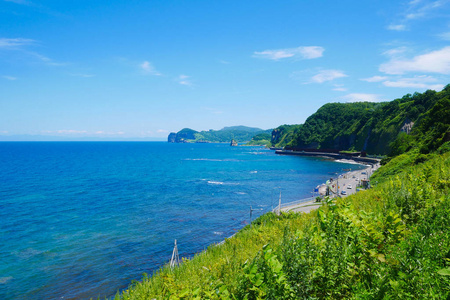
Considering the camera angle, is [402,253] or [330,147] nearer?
[402,253]

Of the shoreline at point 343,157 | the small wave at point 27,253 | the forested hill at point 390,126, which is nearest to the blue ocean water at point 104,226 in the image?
the small wave at point 27,253

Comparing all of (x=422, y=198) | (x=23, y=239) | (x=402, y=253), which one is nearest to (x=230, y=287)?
(x=402, y=253)

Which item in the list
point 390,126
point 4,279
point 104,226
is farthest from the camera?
point 390,126

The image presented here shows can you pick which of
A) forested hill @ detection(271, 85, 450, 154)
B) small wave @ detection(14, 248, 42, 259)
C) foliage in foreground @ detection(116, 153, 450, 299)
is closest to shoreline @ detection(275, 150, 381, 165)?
forested hill @ detection(271, 85, 450, 154)

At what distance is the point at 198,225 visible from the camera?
40.0m

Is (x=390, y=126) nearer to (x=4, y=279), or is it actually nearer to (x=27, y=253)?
(x=27, y=253)

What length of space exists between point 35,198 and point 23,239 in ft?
85.4

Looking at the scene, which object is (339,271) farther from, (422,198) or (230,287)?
(422,198)

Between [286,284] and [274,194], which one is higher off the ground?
[286,284]

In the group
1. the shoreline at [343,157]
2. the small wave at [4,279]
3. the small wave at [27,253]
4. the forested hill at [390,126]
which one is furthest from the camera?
the shoreline at [343,157]

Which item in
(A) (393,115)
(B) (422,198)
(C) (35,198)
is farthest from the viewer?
(A) (393,115)

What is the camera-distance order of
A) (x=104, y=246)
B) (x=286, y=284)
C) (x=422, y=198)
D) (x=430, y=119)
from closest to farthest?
(x=286, y=284) → (x=422, y=198) → (x=104, y=246) → (x=430, y=119)

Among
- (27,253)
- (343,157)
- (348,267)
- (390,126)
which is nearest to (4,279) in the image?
(27,253)

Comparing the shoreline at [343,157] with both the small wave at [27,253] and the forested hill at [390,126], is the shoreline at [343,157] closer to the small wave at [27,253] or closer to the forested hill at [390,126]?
the forested hill at [390,126]
